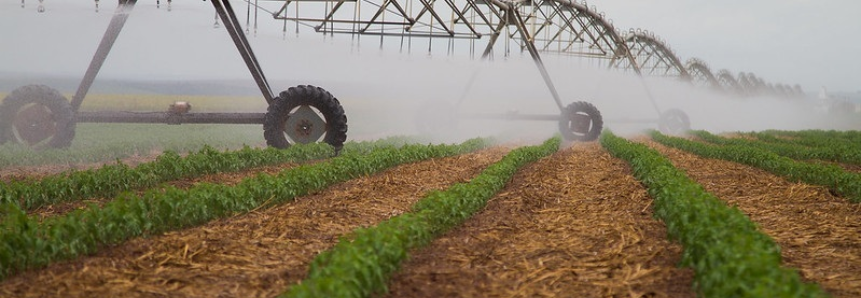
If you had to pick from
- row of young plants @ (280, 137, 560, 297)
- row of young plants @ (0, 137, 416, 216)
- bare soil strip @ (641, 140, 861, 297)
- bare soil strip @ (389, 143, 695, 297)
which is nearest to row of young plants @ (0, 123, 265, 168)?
row of young plants @ (0, 137, 416, 216)

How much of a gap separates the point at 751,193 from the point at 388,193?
5608 millimetres

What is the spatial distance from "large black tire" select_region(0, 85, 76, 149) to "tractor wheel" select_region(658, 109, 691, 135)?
32.6m

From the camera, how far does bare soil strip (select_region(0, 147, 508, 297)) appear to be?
6422 mm

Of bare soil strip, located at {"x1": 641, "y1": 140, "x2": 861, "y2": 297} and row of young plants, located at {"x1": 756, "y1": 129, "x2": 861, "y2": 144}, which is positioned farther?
row of young plants, located at {"x1": 756, "y1": 129, "x2": 861, "y2": 144}

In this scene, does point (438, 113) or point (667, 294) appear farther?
point (438, 113)

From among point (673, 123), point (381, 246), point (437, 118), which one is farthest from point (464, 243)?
A: point (673, 123)

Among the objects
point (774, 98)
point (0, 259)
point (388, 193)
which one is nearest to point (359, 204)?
point (388, 193)

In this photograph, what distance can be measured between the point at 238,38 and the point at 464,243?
9034 millimetres

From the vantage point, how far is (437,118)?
29.4m

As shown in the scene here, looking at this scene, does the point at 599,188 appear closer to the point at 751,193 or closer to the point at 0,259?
the point at 751,193

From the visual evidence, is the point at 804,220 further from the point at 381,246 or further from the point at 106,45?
the point at 106,45

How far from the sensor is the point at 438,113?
29.4m

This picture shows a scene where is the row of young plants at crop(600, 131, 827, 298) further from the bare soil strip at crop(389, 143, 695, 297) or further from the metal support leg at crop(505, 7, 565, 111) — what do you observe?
the metal support leg at crop(505, 7, 565, 111)

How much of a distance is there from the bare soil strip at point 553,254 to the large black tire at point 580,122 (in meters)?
16.6
